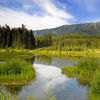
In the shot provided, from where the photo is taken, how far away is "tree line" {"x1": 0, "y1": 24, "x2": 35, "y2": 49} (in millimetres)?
83925

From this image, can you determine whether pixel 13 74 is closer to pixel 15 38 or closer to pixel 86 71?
pixel 86 71

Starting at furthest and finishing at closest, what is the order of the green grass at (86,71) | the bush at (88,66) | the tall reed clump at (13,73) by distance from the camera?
the bush at (88,66) < the green grass at (86,71) < the tall reed clump at (13,73)

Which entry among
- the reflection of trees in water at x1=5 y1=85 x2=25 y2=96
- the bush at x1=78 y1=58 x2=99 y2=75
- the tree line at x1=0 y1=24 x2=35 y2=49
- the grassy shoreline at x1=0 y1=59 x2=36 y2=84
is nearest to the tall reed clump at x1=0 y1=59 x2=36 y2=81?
the grassy shoreline at x1=0 y1=59 x2=36 y2=84

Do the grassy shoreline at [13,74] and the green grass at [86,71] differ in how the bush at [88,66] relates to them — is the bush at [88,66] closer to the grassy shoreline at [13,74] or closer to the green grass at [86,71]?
the green grass at [86,71]

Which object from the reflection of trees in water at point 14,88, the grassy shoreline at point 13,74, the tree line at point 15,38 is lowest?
the reflection of trees in water at point 14,88

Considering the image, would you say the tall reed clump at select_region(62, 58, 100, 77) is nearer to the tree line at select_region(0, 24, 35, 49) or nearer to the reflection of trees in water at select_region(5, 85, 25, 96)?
the reflection of trees in water at select_region(5, 85, 25, 96)

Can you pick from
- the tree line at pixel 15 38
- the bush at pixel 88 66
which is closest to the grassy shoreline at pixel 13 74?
the bush at pixel 88 66

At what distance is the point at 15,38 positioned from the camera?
86.9 metres

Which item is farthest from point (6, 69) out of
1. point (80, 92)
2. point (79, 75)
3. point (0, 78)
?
point (79, 75)

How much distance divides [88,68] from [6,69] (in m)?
11.9

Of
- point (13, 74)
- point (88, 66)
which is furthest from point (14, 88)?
point (88, 66)

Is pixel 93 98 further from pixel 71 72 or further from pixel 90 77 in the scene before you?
pixel 71 72

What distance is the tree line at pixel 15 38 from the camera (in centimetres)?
8393

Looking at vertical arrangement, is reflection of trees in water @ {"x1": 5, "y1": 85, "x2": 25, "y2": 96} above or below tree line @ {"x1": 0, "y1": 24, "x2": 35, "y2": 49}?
below
